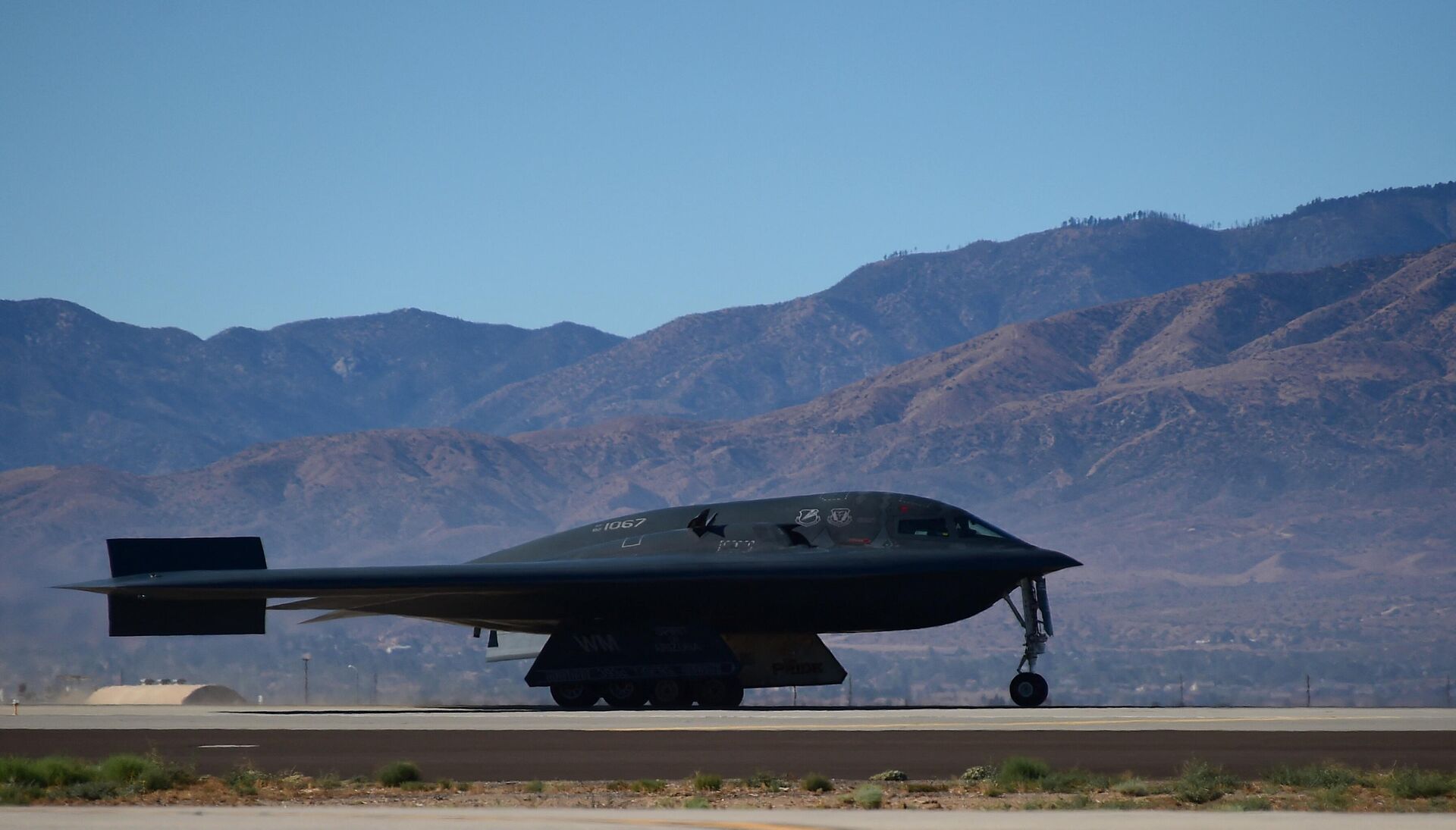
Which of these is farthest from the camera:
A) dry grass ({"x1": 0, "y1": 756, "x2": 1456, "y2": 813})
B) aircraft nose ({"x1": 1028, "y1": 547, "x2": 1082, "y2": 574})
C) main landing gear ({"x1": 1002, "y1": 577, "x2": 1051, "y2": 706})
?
main landing gear ({"x1": 1002, "y1": 577, "x2": 1051, "y2": 706})

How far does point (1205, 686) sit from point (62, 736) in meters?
127

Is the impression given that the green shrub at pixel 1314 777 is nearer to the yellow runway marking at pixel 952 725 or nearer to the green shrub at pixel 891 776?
the green shrub at pixel 891 776

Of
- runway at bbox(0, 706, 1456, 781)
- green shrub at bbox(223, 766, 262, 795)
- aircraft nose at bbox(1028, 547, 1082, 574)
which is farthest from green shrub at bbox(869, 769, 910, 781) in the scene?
aircraft nose at bbox(1028, 547, 1082, 574)

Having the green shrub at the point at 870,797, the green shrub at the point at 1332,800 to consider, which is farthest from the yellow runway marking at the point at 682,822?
the green shrub at the point at 1332,800

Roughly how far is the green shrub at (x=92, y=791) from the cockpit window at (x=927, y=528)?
814 inches

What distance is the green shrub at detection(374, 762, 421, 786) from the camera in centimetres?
1997

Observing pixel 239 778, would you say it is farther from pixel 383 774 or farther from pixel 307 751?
pixel 307 751

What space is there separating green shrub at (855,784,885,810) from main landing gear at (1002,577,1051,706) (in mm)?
17793

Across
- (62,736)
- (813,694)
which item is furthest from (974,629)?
(62,736)

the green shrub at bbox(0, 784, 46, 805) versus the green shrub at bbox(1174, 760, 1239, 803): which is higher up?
the green shrub at bbox(0, 784, 46, 805)

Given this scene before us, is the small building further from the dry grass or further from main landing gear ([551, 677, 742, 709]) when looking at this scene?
the dry grass

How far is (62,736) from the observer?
91.6ft

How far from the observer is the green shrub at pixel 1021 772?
19.8m

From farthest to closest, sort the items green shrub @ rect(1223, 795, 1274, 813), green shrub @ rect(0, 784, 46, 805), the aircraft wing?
1. the aircraft wing
2. green shrub @ rect(0, 784, 46, 805)
3. green shrub @ rect(1223, 795, 1274, 813)
